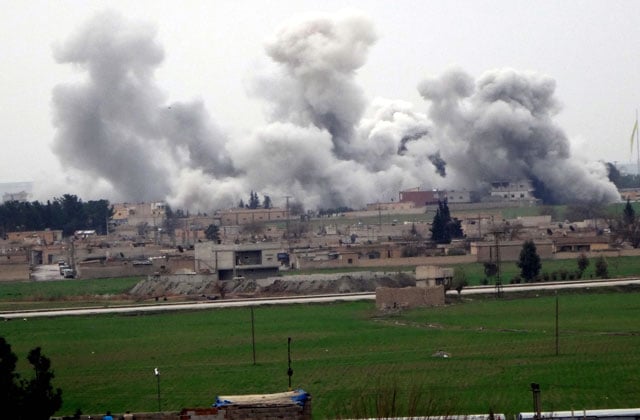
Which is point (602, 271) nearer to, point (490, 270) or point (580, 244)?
point (490, 270)

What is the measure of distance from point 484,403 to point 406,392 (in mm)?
1253

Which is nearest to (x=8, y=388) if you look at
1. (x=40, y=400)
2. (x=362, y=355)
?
(x=40, y=400)

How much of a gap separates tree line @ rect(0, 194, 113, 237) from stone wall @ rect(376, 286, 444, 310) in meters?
35.7

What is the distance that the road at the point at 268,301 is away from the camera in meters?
33.4

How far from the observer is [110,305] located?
36562 mm

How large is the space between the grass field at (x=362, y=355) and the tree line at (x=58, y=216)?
34614mm

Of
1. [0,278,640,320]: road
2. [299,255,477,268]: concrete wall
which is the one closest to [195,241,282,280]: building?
[299,255,477,268]: concrete wall

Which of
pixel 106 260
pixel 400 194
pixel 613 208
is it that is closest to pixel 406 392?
pixel 106 260

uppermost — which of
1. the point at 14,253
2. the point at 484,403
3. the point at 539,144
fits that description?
the point at 539,144

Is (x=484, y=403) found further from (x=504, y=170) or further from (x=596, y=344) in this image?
(x=504, y=170)

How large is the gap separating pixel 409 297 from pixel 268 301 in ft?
14.1

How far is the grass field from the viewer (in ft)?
62.5

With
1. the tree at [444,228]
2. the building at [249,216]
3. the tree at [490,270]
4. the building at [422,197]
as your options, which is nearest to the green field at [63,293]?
the tree at [490,270]

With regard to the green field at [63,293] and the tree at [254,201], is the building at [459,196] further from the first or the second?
the green field at [63,293]
